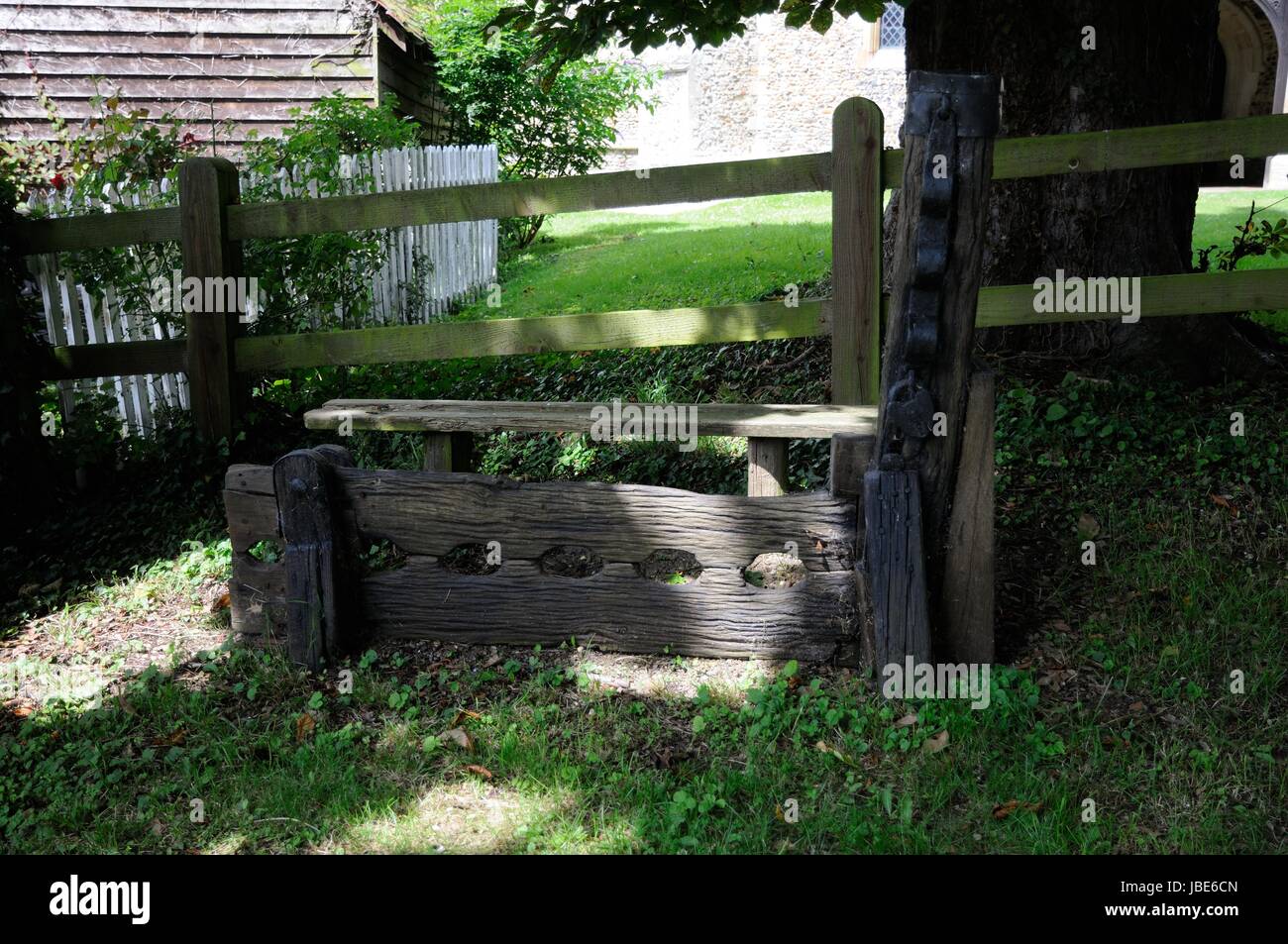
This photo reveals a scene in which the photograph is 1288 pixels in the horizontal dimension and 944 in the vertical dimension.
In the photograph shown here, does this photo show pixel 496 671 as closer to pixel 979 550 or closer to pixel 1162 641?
pixel 979 550

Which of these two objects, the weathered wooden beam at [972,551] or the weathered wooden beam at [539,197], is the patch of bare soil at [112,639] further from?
the weathered wooden beam at [972,551]

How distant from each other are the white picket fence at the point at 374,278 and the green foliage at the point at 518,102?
290 cm

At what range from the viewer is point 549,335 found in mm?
5395

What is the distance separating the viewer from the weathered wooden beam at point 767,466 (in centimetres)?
446

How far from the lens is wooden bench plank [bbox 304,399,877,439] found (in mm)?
4371

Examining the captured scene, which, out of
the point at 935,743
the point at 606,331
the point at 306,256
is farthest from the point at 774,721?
the point at 306,256

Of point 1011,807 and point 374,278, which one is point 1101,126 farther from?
point 374,278

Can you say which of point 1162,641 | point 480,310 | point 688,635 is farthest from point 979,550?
point 480,310

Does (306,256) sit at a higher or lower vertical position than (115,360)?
higher

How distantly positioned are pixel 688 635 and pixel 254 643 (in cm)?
182

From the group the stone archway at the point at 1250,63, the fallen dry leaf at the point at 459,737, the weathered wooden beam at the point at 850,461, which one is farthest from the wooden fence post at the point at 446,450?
the stone archway at the point at 1250,63

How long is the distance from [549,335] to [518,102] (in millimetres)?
11486

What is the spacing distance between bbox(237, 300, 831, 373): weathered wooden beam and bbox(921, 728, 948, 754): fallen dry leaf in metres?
2.21

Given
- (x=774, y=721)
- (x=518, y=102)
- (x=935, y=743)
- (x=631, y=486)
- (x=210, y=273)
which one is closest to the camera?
(x=935, y=743)
